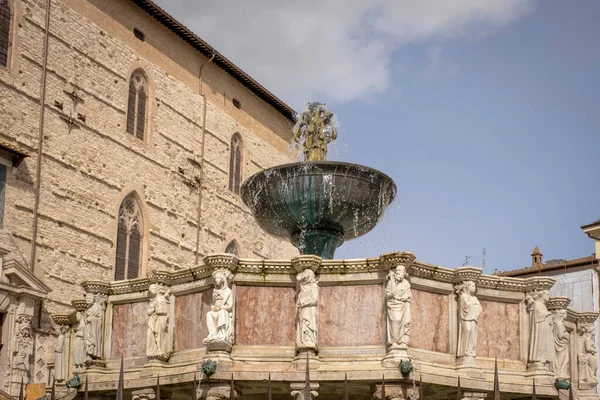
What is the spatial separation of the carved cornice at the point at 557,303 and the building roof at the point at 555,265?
51.1 feet

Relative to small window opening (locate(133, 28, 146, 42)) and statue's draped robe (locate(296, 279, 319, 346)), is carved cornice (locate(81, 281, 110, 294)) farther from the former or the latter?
small window opening (locate(133, 28, 146, 42))

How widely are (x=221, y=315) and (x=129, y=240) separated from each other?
14071 millimetres

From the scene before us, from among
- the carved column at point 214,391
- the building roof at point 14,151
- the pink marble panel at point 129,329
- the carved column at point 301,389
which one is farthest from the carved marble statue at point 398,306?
the building roof at point 14,151

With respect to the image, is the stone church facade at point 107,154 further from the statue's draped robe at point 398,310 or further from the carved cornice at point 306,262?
the statue's draped robe at point 398,310

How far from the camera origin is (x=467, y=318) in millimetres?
10203

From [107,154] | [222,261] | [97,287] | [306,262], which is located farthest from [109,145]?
[306,262]

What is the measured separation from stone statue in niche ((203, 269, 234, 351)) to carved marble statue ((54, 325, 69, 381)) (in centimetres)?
298

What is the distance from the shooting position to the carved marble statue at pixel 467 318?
10.1 metres

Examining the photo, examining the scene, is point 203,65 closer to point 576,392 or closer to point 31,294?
point 31,294

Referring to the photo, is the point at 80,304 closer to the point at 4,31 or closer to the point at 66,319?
the point at 66,319

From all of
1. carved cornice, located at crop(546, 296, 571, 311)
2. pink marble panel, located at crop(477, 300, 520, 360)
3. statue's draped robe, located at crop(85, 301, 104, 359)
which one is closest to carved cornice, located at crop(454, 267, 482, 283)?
pink marble panel, located at crop(477, 300, 520, 360)

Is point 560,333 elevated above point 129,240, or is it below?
below

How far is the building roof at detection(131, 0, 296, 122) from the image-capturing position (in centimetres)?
2503

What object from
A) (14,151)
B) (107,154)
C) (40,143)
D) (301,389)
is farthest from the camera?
(107,154)
